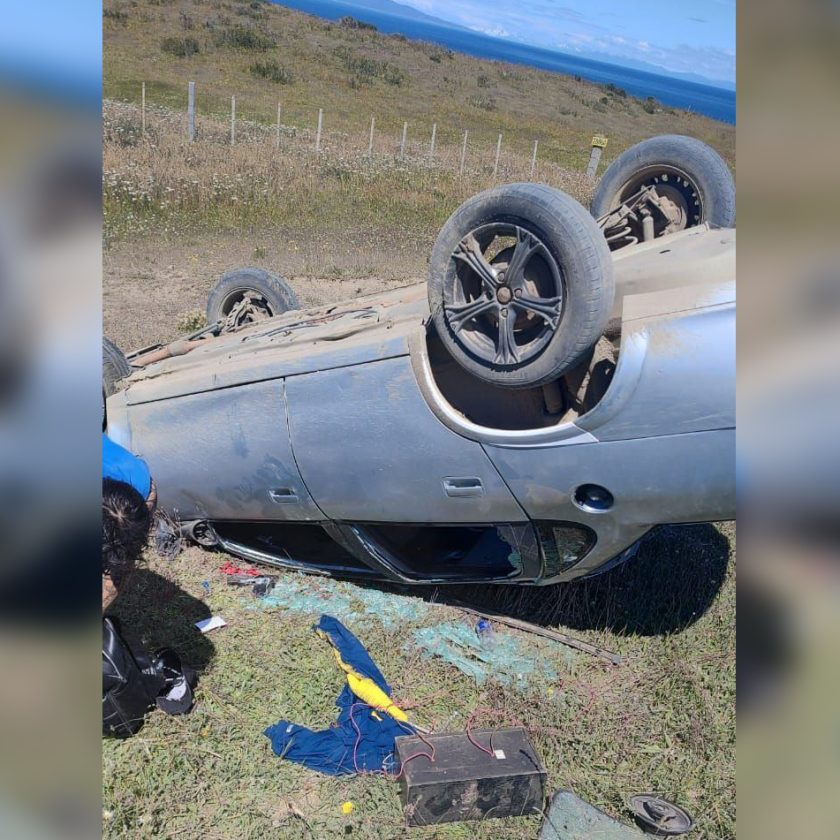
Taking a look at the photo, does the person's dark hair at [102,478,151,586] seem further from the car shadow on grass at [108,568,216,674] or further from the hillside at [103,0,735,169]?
the hillside at [103,0,735,169]

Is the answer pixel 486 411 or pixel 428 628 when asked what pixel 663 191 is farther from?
pixel 428 628

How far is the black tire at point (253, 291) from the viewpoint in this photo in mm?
7023

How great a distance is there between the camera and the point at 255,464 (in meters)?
4.51

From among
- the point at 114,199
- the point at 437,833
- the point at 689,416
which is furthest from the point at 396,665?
the point at 114,199

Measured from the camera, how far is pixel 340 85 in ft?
105

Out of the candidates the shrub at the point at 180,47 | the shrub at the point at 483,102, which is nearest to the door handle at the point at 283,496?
the shrub at the point at 180,47

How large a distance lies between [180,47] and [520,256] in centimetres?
3110

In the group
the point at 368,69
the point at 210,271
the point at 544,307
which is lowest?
the point at 210,271

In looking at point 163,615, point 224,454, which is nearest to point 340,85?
point 224,454

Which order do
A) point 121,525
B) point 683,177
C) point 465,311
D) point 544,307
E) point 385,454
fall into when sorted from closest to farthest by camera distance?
point 544,307, point 121,525, point 465,311, point 385,454, point 683,177

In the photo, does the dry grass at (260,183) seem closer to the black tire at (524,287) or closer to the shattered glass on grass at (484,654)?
the shattered glass on grass at (484,654)
